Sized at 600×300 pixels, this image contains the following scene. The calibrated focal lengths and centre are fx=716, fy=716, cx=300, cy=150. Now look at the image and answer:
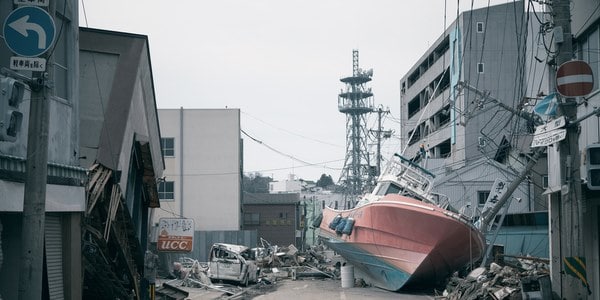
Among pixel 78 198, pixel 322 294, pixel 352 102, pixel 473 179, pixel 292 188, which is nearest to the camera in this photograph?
pixel 78 198

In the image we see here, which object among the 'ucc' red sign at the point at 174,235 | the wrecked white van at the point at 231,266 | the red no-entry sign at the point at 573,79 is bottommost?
the wrecked white van at the point at 231,266

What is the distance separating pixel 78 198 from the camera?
12.7m

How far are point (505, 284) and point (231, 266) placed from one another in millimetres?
16486

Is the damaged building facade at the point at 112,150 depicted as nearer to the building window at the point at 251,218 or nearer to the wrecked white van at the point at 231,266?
the wrecked white van at the point at 231,266

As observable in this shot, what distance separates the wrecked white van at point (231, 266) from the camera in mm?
32625

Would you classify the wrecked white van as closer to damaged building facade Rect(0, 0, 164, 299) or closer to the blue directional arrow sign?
damaged building facade Rect(0, 0, 164, 299)

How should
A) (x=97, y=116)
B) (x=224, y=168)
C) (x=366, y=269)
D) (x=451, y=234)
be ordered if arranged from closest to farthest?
(x=97, y=116) → (x=451, y=234) → (x=366, y=269) → (x=224, y=168)

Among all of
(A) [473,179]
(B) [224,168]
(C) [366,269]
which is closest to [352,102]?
(B) [224,168]

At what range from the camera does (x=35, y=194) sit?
335 inches

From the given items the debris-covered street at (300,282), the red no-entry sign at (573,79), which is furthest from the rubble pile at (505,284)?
the red no-entry sign at (573,79)

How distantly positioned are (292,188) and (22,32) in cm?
11566

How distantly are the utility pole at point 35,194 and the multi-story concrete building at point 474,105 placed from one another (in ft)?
90.9

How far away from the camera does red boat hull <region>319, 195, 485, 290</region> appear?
25.3 metres

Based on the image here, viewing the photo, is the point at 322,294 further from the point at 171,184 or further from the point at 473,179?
the point at 171,184
